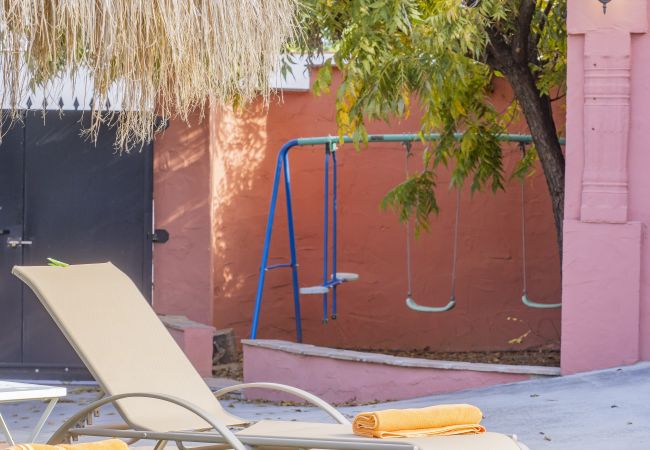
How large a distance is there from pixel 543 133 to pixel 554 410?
7.76 ft

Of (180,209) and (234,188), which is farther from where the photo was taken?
(234,188)

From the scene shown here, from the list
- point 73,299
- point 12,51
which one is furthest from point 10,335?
point 12,51

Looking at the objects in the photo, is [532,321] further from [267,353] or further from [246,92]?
[246,92]

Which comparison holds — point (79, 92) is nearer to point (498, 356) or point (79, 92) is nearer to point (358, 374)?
point (358, 374)

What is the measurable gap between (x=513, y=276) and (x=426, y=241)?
Result: 2.55 feet

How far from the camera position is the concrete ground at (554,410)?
5258mm

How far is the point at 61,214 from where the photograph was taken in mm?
8148

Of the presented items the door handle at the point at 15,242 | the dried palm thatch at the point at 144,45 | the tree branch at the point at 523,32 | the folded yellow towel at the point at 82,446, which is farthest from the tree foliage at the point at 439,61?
the folded yellow towel at the point at 82,446

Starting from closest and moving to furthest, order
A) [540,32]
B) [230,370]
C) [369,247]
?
[540,32]
[230,370]
[369,247]

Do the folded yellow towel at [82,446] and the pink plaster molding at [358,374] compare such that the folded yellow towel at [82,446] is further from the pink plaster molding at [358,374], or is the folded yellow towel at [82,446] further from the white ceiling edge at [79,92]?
the pink plaster molding at [358,374]

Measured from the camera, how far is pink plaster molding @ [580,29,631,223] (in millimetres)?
6609

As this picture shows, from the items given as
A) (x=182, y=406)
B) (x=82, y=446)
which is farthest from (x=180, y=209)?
(x=82, y=446)

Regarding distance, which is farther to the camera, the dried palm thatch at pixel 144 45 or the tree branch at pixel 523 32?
the tree branch at pixel 523 32

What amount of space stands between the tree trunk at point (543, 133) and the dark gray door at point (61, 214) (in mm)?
2647
